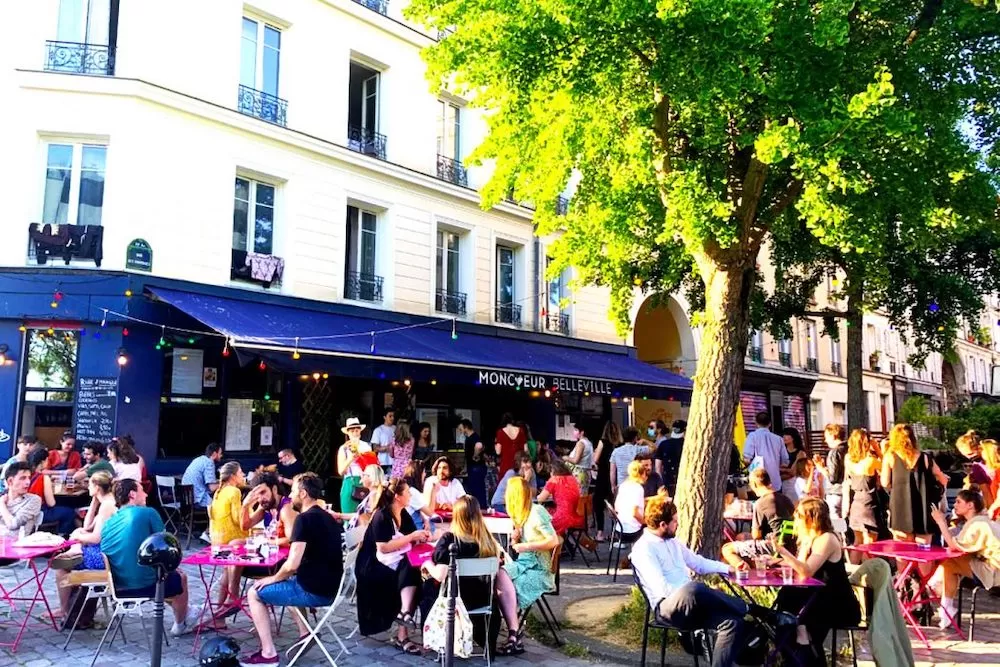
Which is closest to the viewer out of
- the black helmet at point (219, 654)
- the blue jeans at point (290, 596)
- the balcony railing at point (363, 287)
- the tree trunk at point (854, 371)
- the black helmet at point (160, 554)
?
the black helmet at point (219, 654)

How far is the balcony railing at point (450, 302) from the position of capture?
47.3 feet

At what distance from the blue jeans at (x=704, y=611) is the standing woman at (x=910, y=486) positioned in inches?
110

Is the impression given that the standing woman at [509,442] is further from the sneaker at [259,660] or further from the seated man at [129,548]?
the seated man at [129,548]

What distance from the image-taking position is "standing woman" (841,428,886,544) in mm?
6910

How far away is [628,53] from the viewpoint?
6.15 metres

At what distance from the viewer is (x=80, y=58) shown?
10586 millimetres

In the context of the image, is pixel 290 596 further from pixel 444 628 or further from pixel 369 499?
pixel 369 499

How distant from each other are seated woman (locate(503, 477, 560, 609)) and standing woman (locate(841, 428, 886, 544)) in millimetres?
3106

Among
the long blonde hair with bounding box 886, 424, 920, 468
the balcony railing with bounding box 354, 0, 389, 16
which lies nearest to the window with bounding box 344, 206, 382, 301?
the balcony railing with bounding box 354, 0, 389, 16

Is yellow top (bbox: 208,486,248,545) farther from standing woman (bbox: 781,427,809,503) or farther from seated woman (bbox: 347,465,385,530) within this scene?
standing woman (bbox: 781,427,809,503)

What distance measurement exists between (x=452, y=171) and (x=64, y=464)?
857 cm

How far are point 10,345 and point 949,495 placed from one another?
44.5 ft

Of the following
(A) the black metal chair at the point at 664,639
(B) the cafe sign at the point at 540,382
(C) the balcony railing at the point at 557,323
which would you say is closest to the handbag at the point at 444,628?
(A) the black metal chair at the point at 664,639

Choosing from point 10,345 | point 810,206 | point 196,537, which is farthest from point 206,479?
point 810,206
